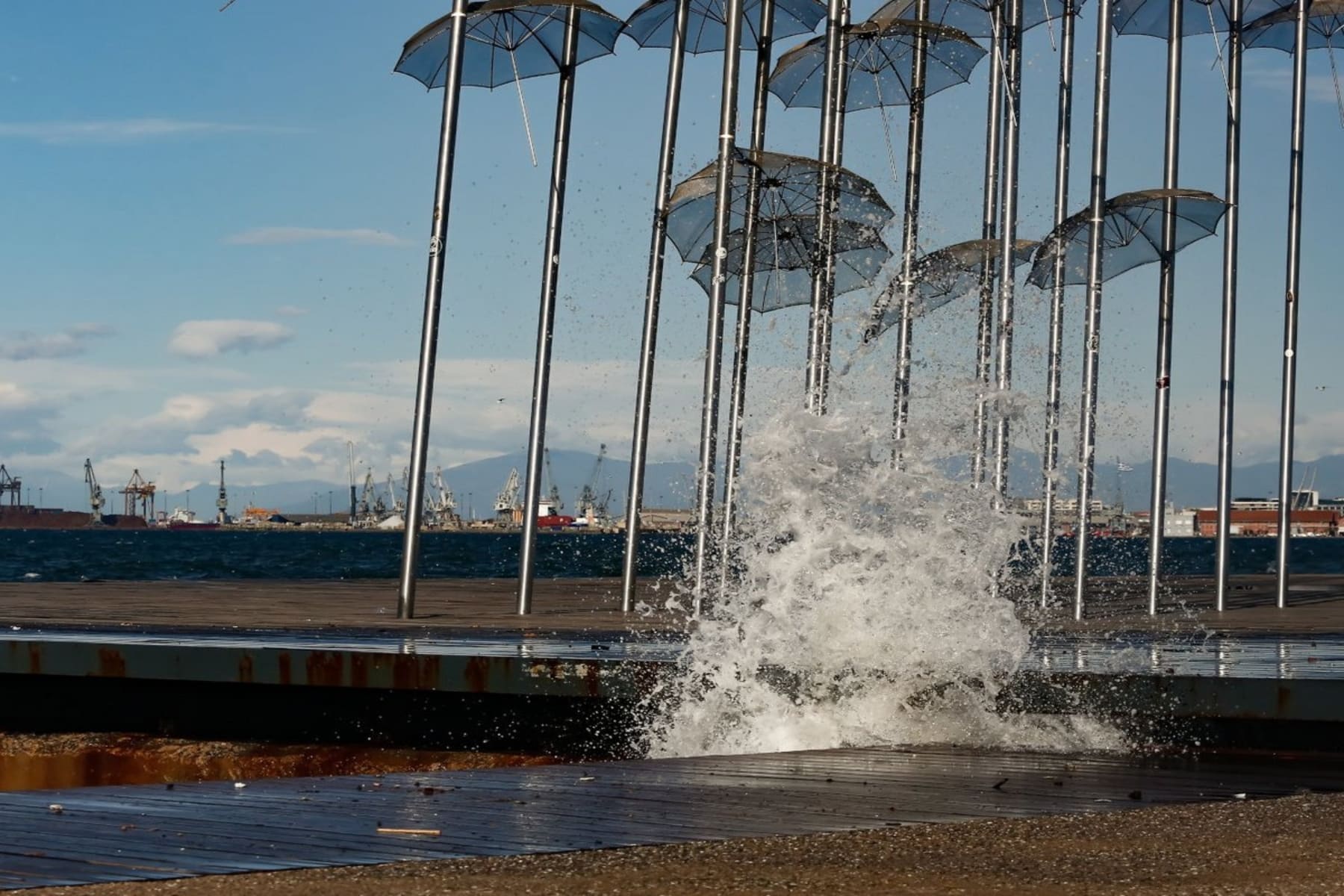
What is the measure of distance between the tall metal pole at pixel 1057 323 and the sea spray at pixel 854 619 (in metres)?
6.26

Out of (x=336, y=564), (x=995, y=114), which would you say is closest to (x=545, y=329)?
(x=995, y=114)

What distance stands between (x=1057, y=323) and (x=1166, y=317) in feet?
5.32

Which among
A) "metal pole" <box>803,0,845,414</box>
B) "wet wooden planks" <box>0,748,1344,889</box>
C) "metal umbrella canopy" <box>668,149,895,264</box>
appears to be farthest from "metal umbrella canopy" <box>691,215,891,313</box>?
"wet wooden planks" <box>0,748,1344,889</box>

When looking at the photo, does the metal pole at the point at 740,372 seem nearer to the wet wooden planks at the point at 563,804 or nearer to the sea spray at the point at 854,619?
the sea spray at the point at 854,619

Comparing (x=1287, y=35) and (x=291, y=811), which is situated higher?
(x=1287, y=35)

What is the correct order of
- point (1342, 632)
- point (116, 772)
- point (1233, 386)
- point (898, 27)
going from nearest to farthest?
point (116, 772) < point (1342, 632) < point (898, 27) < point (1233, 386)

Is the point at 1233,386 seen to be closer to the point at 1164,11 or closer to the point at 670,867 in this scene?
the point at 1164,11

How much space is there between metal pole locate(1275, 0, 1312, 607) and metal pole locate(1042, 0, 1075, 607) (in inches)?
106

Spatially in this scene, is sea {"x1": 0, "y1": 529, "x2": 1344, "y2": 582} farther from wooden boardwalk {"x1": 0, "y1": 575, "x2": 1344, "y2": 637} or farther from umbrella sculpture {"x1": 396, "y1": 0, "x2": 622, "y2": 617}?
umbrella sculpture {"x1": 396, "y1": 0, "x2": 622, "y2": 617}

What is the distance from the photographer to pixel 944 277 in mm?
22250

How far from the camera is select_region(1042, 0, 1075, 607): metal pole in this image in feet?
59.1

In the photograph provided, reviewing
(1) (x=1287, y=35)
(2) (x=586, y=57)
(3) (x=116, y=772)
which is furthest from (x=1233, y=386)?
(3) (x=116, y=772)

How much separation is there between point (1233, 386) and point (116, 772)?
47.4 feet

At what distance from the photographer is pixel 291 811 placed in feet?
18.7
